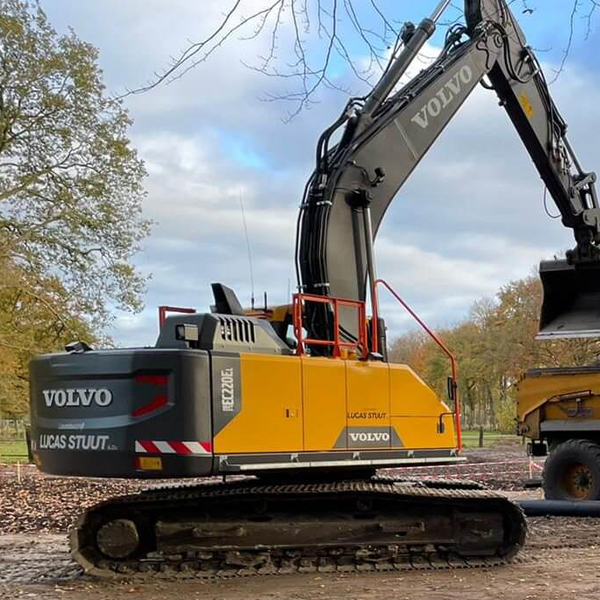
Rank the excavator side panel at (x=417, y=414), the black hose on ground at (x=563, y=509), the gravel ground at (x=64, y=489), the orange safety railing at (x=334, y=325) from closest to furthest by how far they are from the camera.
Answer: the orange safety railing at (x=334, y=325) < the excavator side panel at (x=417, y=414) < the black hose on ground at (x=563, y=509) < the gravel ground at (x=64, y=489)

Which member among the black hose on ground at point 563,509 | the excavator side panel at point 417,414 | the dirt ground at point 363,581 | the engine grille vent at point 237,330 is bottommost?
the dirt ground at point 363,581

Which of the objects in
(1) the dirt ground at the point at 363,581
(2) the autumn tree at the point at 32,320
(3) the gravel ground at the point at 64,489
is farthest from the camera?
(2) the autumn tree at the point at 32,320

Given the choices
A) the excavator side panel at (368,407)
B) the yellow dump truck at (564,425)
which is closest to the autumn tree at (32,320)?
the yellow dump truck at (564,425)

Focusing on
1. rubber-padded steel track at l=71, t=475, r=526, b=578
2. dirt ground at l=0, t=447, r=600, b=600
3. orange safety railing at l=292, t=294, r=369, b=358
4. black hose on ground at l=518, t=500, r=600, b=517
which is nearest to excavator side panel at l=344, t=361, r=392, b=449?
orange safety railing at l=292, t=294, r=369, b=358

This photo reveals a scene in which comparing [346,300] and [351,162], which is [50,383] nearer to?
[346,300]

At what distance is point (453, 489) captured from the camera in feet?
28.2

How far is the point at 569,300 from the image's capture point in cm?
1268

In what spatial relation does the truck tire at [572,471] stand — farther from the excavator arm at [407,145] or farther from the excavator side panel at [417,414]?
the excavator side panel at [417,414]

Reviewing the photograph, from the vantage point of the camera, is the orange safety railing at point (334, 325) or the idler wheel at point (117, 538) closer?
the orange safety railing at point (334, 325)

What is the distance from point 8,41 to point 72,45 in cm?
167

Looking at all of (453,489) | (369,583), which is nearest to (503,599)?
(369,583)

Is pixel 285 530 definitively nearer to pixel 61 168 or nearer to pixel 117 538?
pixel 117 538

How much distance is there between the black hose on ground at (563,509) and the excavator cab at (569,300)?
87.3 inches

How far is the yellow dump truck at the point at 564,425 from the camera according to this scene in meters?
12.9
